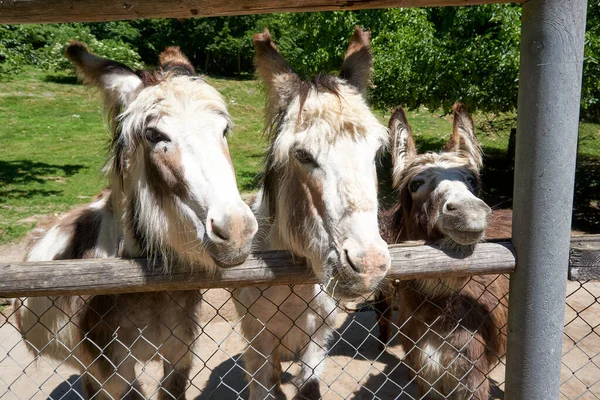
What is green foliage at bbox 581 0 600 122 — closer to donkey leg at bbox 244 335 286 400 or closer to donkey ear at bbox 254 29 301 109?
donkey ear at bbox 254 29 301 109

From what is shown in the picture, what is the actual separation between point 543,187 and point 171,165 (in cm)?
145

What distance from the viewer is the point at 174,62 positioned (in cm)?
270

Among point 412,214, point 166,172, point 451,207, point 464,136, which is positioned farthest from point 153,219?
point 464,136

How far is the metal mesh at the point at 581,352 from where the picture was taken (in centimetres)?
387

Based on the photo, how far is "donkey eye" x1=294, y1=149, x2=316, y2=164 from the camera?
2.20 metres

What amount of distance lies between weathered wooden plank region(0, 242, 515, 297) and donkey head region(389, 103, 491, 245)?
248 millimetres

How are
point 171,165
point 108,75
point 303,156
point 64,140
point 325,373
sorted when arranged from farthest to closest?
point 64,140
point 325,373
point 108,75
point 303,156
point 171,165

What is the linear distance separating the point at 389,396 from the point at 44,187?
8117 millimetres

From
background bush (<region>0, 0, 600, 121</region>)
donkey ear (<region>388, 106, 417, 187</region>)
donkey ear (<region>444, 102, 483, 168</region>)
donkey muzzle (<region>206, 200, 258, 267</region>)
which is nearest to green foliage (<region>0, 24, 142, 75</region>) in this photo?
background bush (<region>0, 0, 600, 121</region>)

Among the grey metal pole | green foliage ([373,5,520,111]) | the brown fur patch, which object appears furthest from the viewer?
Result: green foliage ([373,5,520,111])

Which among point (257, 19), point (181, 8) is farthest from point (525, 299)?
point (257, 19)

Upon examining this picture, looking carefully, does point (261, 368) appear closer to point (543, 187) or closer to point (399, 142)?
point (399, 142)

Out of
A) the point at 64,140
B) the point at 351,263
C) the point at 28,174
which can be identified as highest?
the point at 351,263

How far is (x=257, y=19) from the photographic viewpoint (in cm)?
2495
